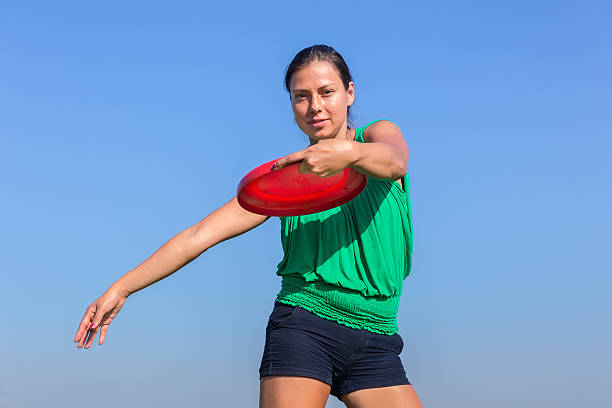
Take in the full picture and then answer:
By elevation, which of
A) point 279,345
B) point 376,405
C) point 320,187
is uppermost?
point 320,187

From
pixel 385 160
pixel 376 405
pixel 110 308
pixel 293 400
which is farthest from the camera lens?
pixel 110 308

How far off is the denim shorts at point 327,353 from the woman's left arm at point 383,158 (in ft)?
3.58

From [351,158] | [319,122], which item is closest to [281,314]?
[319,122]

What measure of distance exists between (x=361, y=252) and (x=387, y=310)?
1.29 feet

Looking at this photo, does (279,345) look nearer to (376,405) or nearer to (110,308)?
(376,405)

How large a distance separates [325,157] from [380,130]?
125 cm

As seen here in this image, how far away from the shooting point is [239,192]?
4301 millimetres

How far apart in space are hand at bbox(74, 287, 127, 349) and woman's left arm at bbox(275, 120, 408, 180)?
190cm

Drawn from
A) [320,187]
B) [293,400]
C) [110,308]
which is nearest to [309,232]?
[320,187]

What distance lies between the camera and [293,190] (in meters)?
4.43

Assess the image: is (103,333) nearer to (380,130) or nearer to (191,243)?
(191,243)

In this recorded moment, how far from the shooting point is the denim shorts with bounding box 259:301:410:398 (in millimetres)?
4367

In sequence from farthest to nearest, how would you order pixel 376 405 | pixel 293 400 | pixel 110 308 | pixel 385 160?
pixel 110 308, pixel 376 405, pixel 293 400, pixel 385 160

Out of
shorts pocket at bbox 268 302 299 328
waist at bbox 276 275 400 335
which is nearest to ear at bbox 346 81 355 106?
waist at bbox 276 275 400 335
